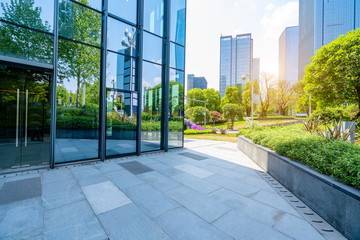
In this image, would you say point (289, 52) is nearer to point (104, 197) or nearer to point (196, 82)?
point (196, 82)

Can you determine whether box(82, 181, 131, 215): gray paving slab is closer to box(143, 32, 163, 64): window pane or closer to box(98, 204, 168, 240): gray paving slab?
box(98, 204, 168, 240): gray paving slab

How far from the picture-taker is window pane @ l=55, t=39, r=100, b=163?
218 inches

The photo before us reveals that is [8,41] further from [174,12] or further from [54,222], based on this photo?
[174,12]

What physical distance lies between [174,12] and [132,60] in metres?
3.73

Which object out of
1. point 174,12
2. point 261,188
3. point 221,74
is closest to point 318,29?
point 221,74

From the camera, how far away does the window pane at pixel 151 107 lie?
24.3 feet

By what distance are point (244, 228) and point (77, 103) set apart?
246 inches

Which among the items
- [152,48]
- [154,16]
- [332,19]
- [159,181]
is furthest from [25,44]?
[332,19]

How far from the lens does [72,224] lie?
2531 mm

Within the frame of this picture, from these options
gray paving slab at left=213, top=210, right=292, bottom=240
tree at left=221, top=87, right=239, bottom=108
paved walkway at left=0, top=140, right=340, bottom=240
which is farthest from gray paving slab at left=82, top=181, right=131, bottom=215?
tree at left=221, top=87, right=239, bottom=108

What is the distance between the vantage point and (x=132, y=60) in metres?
6.98

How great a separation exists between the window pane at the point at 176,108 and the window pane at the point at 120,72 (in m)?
2.16

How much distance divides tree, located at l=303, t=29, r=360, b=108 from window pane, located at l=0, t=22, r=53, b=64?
17.7m

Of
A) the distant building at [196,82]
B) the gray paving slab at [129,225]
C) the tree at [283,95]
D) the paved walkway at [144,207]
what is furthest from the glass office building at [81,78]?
the distant building at [196,82]
